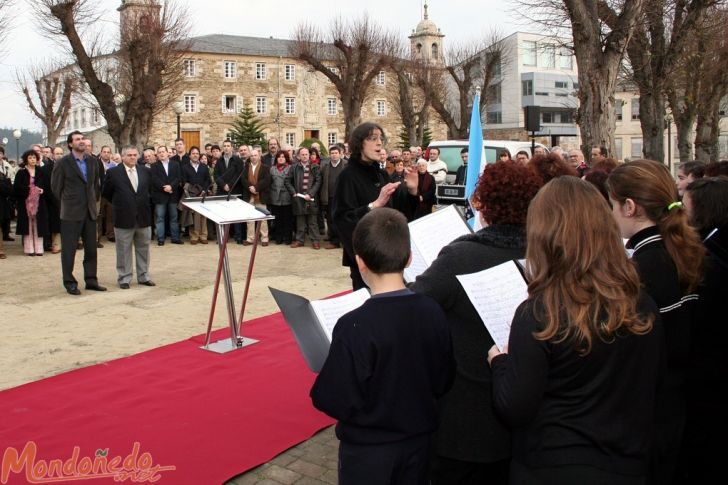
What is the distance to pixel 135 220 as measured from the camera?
927cm

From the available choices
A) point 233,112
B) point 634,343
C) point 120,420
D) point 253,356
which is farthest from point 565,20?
point 233,112

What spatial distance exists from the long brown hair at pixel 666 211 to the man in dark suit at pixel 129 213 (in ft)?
25.1

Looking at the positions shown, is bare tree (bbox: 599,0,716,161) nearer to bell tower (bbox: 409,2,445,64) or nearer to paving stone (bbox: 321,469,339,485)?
paving stone (bbox: 321,469,339,485)

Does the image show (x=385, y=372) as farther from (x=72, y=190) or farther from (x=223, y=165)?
(x=223, y=165)

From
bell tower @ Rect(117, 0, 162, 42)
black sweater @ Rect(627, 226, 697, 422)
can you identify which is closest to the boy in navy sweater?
black sweater @ Rect(627, 226, 697, 422)

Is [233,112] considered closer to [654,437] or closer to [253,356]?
[253,356]

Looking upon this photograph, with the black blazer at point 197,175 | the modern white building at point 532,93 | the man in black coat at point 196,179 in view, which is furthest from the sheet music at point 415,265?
the modern white building at point 532,93

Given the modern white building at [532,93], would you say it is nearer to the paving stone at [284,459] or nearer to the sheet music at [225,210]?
the sheet music at [225,210]

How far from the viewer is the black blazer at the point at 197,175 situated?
13508 mm

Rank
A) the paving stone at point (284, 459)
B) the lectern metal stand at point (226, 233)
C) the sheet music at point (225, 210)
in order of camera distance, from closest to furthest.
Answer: the paving stone at point (284, 459)
the sheet music at point (225, 210)
the lectern metal stand at point (226, 233)

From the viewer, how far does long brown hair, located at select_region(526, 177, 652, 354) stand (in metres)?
1.97

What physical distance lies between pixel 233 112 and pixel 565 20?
47.9m

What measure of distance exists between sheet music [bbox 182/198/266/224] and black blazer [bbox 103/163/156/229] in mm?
3284

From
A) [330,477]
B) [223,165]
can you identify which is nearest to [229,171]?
[223,165]
